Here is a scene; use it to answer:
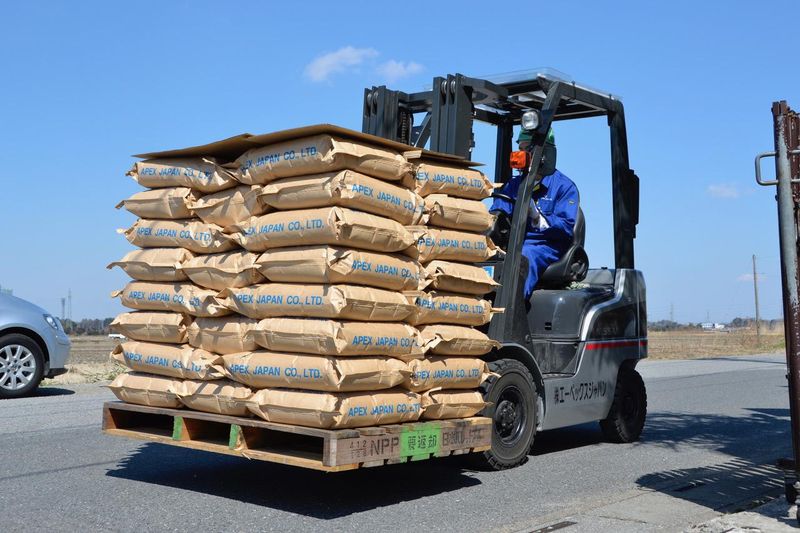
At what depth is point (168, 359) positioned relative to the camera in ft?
21.2

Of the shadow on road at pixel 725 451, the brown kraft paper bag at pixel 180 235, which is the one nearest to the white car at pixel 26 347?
the brown kraft paper bag at pixel 180 235

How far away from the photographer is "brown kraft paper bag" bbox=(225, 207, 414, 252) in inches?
223

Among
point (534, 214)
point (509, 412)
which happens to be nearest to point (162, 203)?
point (509, 412)

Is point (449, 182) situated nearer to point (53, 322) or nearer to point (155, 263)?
point (155, 263)

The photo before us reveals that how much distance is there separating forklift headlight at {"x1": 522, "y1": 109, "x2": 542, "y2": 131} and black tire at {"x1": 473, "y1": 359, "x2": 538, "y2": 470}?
1.96 metres

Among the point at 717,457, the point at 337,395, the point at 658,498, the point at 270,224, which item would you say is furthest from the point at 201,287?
the point at 717,457

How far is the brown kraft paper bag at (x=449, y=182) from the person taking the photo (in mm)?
6457

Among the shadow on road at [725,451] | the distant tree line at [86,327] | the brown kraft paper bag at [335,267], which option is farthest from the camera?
the distant tree line at [86,327]

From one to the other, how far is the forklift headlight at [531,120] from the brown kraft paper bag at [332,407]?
2.82 meters

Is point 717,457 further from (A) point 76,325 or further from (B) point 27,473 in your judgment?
(A) point 76,325

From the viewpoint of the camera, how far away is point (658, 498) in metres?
6.51

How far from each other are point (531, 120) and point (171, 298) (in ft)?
10.7

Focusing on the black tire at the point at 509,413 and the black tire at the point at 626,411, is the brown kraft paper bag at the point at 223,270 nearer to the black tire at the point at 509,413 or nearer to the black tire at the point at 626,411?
the black tire at the point at 509,413

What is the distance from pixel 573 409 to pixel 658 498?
65.6 inches
